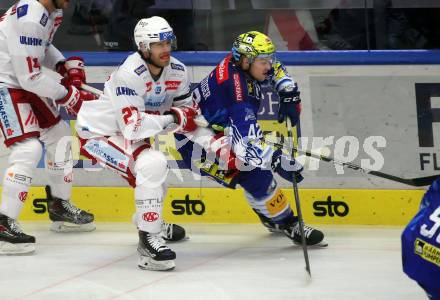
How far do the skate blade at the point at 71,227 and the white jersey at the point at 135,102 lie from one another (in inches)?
30.9

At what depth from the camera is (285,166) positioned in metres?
5.36

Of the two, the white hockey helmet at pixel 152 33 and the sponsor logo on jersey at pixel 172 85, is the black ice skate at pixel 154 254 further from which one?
the white hockey helmet at pixel 152 33

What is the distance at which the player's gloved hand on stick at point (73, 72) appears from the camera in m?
5.84

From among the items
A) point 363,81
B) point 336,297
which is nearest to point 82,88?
point 363,81

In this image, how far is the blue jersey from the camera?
5.34 meters

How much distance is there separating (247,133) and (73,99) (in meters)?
1.02

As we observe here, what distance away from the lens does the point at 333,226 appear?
5.99 metres

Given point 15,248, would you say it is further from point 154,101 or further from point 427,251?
point 427,251

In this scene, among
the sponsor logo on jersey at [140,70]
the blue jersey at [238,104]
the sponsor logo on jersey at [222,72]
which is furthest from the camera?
the sponsor logo on jersey at [222,72]

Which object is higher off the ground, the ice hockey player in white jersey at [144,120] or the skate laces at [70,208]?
the ice hockey player in white jersey at [144,120]

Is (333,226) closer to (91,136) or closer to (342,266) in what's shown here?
(342,266)

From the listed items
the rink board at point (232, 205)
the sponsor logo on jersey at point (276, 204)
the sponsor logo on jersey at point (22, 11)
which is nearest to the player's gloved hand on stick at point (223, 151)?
the sponsor logo on jersey at point (276, 204)

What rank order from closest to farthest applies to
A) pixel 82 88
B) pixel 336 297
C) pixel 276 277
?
pixel 336 297
pixel 276 277
pixel 82 88

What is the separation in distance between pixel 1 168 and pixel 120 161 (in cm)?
138
